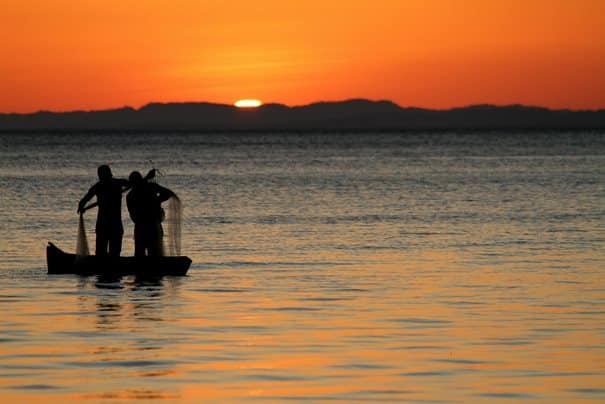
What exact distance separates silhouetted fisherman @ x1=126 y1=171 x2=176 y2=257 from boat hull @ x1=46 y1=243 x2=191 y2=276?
0.22 m

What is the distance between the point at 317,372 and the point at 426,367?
102cm

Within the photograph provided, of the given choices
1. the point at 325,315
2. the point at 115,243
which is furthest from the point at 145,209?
the point at 325,315

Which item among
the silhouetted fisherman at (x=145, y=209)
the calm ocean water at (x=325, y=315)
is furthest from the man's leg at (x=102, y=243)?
the calm ocean water at (x=325, y=315)

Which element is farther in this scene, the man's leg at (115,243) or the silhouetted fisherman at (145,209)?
the man's leg at (115,243)

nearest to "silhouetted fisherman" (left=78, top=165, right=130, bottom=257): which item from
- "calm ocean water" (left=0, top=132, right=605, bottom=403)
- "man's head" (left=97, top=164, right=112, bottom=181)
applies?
"man's head" (left=97, top=164, right=112, bottom=181)

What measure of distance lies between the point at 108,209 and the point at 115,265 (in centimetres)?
87

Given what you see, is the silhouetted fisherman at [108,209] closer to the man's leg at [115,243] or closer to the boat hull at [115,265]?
the man's leg at [115,243]

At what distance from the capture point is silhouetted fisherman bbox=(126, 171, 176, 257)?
21906mm

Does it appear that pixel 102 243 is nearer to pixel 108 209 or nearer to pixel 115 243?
pixel 115 243

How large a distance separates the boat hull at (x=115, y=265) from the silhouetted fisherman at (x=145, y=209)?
0.74ft

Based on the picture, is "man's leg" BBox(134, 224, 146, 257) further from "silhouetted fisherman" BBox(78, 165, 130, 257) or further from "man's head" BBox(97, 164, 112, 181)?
"man's head" BBox(97, 164, 112, 181)

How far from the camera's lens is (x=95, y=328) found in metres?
15.7

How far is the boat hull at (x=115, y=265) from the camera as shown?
21703mm

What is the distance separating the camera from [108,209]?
866 inches
